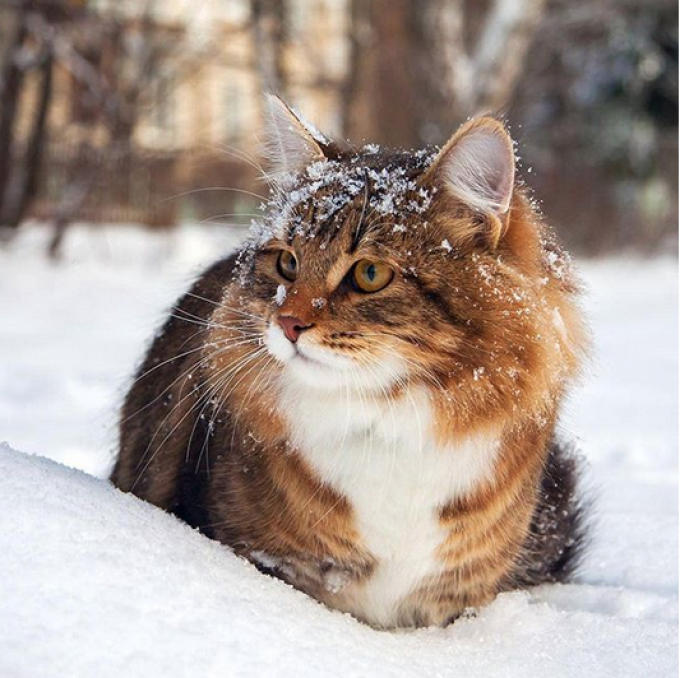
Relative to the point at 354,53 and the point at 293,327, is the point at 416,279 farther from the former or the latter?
the point at 354,53

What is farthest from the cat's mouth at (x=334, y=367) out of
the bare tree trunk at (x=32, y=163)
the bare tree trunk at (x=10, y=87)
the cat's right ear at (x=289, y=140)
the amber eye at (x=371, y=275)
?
the bare tree trunk at (x=32, y=163)

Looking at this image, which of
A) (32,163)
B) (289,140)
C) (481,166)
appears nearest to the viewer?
(481,166)

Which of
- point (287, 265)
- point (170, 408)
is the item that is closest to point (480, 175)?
point (287, 265)

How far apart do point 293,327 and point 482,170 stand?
52 centimetres

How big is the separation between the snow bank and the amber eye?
58 centimetres

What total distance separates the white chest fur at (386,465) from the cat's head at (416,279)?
0.07 m

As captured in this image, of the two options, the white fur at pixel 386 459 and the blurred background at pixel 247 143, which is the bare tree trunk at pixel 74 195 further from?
the white fur at pixel 386 459

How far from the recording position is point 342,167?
85.7 inches

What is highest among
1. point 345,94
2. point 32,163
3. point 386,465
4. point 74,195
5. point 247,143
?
point 345,94

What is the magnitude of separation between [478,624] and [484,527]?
231mm

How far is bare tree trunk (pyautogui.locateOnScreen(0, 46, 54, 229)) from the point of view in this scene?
10719mm

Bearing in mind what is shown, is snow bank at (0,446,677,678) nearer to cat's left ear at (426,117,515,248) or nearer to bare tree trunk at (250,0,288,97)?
cat's left ear at (426,117,515,248)

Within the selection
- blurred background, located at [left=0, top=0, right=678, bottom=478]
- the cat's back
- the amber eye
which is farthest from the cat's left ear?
blurred background, located at [left=0, top=0, right=678, bottom=478]

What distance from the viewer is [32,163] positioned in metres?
10.9
